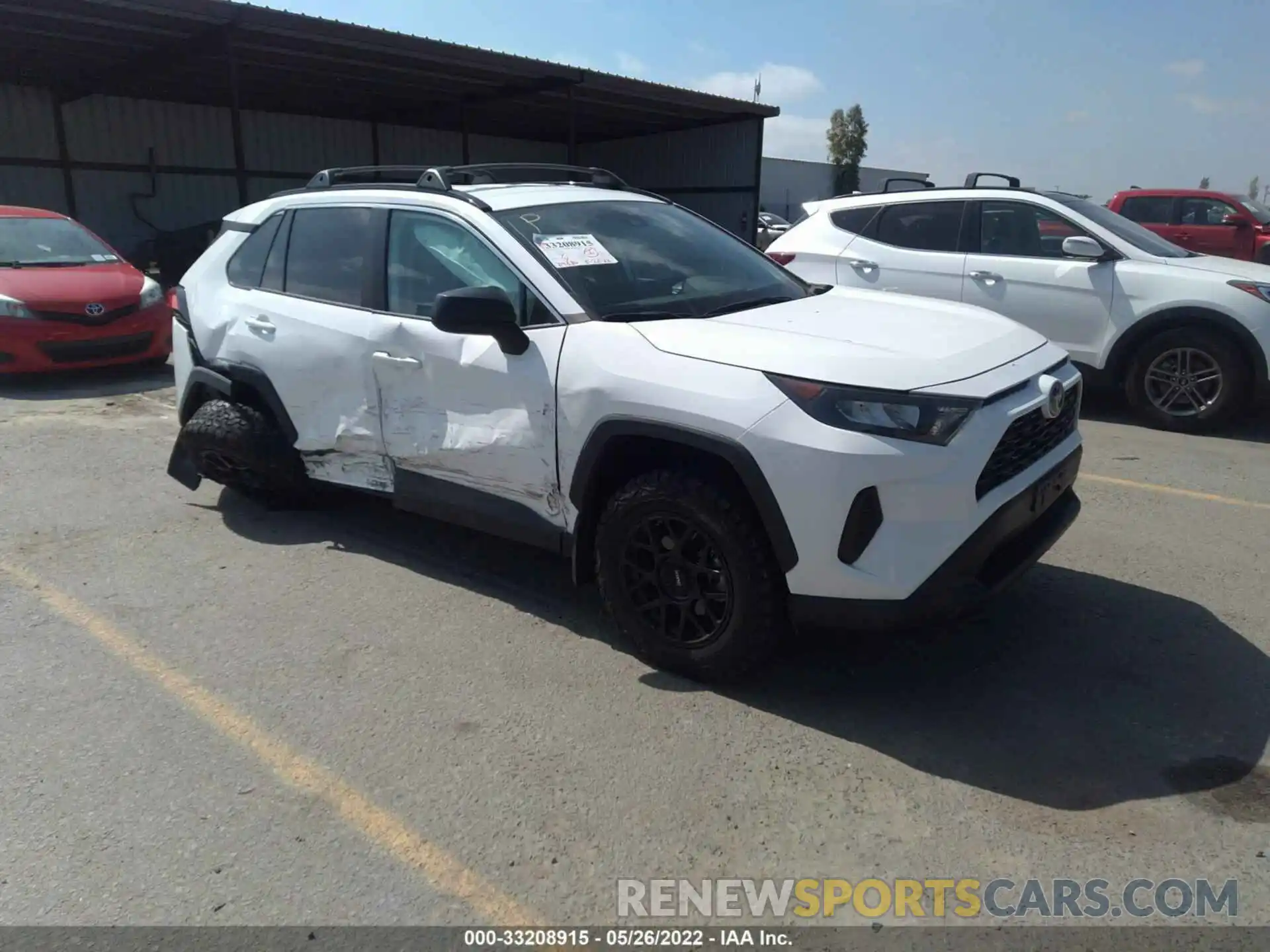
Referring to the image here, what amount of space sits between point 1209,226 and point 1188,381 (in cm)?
899

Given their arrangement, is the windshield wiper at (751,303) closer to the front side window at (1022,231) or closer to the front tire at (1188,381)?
the front side window at (1022,231)

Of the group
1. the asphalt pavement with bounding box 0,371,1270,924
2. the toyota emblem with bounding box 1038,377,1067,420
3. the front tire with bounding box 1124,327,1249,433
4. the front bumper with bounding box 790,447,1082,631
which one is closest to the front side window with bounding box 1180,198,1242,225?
the front tire with bounding box 1124,327,1249,433

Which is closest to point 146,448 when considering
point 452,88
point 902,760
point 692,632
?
point 692,632

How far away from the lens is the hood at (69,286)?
8.49 meters

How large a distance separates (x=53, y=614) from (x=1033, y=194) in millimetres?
7117

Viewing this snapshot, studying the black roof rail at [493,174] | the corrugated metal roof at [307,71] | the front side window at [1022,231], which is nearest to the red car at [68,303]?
the corrugated metal roof at [307,71]

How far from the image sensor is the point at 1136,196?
46.8ft

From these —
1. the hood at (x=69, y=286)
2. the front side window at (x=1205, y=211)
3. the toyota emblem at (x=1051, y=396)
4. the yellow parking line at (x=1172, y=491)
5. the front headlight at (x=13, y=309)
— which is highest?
the front side window at (x=1205, y=211)

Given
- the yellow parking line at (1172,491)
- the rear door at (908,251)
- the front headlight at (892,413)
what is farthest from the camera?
the rear door at (908,251)

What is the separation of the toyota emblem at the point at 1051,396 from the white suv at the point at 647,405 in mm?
16

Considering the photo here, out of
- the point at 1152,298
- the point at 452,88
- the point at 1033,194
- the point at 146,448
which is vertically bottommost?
the point at 146,448

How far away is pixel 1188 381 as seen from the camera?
6.93m

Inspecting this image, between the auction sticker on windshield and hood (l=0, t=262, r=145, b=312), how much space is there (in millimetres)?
6802

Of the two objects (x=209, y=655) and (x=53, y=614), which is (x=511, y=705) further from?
(x=53, y=614)
